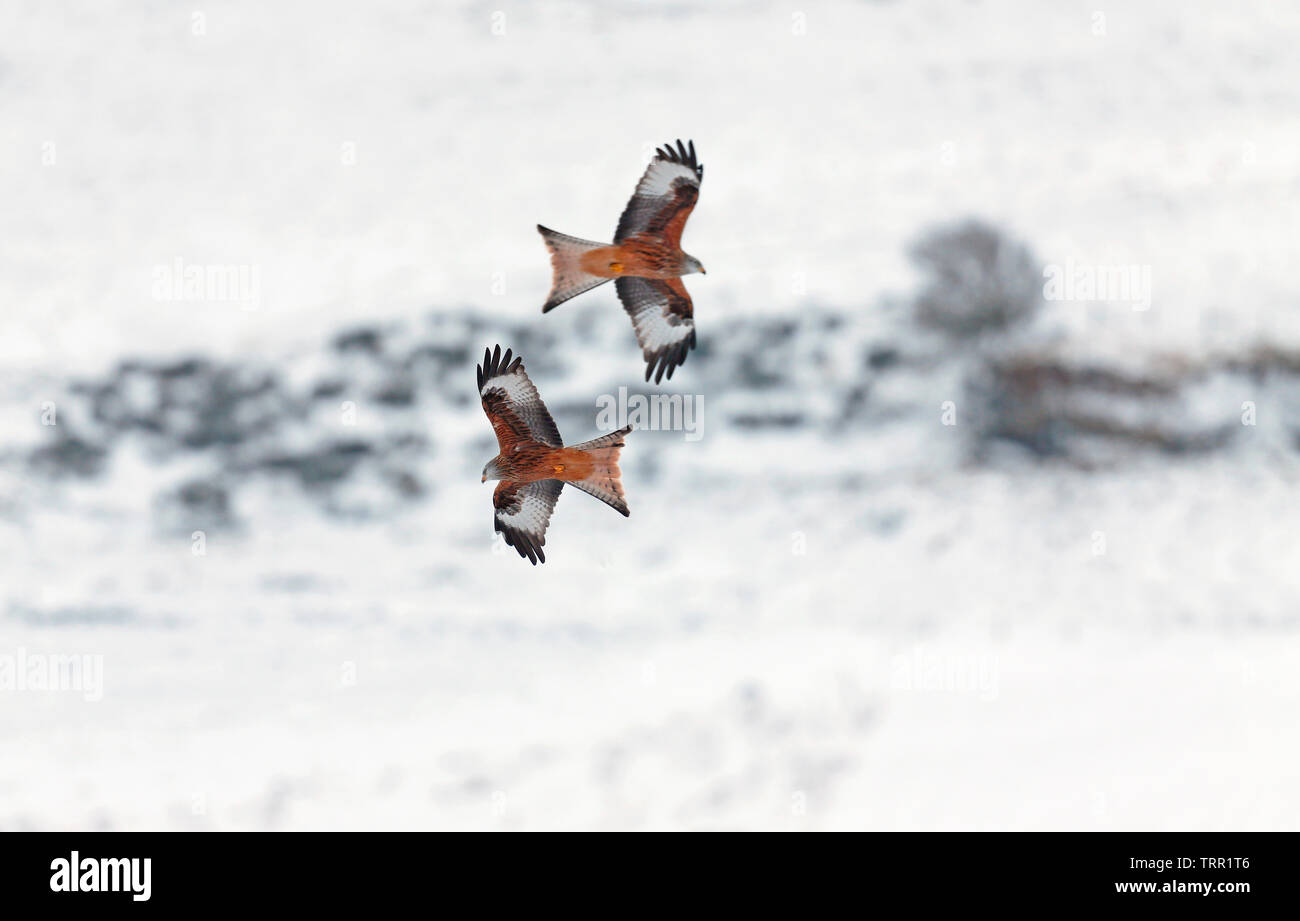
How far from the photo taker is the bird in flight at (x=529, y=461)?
8281mm

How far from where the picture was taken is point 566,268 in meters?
8.55

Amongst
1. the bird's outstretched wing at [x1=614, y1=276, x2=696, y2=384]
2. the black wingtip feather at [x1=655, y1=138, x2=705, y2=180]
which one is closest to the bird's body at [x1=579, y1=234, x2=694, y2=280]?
the bird's outstretched wing at [x1=614, y1=276, x2=696, y2=384]

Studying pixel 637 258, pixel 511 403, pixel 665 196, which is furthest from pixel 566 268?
pixel 511 403

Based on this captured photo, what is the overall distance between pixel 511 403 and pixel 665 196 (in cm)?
149

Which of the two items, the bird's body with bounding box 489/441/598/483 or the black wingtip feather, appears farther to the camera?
the black wingtip feather

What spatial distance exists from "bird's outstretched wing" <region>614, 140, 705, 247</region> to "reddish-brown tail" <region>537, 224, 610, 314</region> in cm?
25

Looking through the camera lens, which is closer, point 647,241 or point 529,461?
point 529,461

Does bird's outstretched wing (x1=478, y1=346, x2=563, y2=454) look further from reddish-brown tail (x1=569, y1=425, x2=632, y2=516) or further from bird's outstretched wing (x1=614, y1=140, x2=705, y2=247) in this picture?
bird's outstretched wing (x1=614, y1=140, x2=705, y2=247)

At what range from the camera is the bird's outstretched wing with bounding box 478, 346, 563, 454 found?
27.6 feet

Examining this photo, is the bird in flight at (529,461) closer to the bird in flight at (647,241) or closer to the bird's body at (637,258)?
the bird in flight at (647,241)

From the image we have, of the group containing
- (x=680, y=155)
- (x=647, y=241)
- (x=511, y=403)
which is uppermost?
(x=680, y=155)

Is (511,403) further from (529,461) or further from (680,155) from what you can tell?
(680,155)

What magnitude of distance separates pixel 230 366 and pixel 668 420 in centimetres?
448

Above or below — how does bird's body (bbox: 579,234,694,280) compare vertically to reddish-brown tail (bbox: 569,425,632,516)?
above
